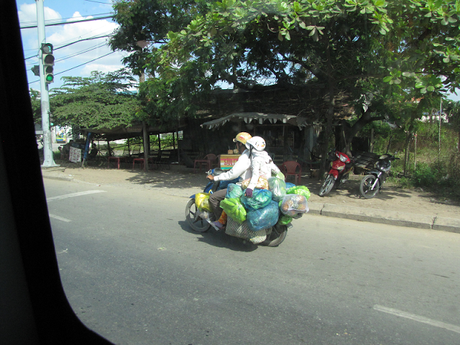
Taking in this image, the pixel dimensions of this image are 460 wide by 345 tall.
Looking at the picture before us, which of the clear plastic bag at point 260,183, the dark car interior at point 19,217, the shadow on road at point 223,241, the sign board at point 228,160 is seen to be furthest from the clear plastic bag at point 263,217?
the sign board at point 228,160

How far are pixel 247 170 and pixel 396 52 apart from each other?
5.72m

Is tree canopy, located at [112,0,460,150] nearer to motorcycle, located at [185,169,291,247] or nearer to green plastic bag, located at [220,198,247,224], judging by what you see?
motorcycle, located at [185,169,291,247]

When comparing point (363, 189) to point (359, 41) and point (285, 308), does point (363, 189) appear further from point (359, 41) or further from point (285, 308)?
point (285, 308)

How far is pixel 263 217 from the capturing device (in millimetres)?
4410

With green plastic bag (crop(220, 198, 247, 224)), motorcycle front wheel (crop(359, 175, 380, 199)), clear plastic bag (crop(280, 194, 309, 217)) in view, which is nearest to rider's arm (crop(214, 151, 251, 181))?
Answer: green plastic bag (crop(220, 198, 247, 224))

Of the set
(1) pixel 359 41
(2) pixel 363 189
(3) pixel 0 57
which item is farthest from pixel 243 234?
(1) pixel 359 41

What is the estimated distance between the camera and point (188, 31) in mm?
8430

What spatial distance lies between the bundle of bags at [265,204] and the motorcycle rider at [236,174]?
7.1 inches

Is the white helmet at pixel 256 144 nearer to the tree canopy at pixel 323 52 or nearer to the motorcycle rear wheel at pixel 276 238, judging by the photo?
the motorcycle rear wheel at pixel 276 238

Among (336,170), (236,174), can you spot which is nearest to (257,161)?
(236,174)

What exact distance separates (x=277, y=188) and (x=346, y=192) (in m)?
5.18

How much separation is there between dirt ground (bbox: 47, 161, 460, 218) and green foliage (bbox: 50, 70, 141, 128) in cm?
262

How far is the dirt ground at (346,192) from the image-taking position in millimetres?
7574

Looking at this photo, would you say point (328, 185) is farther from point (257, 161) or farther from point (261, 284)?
point (261, 284)
